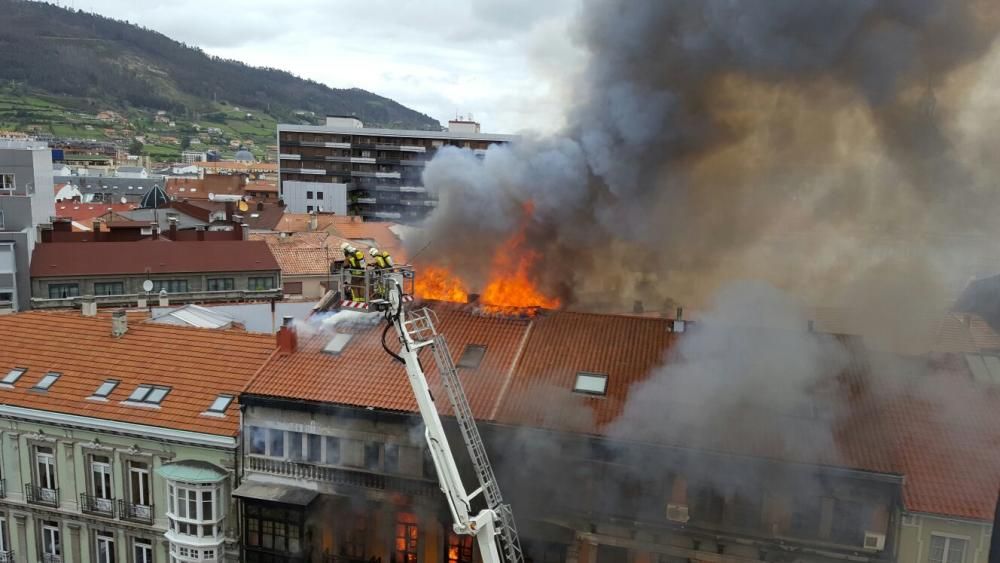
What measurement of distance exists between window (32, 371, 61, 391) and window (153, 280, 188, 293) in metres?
22.7

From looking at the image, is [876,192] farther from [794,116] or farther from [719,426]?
[719,426]

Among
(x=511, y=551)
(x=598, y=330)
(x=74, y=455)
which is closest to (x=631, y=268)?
(x=598, y=330)

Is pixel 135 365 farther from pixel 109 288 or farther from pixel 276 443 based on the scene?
pixel 109 288

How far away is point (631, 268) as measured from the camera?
23.4 meters

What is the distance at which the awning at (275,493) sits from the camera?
65.0ft

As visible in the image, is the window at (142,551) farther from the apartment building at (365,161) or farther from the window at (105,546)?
the apartment building at (365,161)

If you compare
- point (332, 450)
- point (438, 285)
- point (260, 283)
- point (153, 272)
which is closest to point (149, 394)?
point (332, 450)

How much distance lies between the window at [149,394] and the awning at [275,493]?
3824 mm

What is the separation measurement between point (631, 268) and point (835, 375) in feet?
22.3

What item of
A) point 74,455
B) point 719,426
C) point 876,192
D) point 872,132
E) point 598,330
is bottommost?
point 74,455

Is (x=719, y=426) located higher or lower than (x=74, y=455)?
higher

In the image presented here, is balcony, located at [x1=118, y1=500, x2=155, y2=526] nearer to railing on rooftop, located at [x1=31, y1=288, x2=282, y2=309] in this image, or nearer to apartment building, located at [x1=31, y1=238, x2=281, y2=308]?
apartment building, located at [x1=31, y1=238, x2=281, y2=308]

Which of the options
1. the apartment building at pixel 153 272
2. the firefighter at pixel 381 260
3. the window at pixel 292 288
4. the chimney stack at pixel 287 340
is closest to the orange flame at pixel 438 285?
the chimney stack at pixel 287 340

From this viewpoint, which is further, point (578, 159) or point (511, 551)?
point (578, 159)
